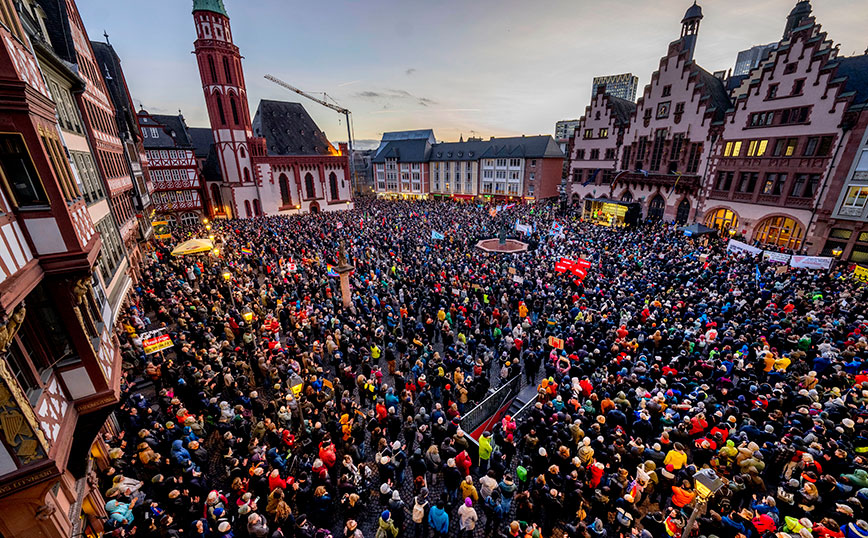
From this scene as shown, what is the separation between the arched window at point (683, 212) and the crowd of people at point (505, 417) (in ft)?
50.4

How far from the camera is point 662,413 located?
984cm

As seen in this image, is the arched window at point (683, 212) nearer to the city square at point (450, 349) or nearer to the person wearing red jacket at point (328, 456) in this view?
the city square at point (450, 349)

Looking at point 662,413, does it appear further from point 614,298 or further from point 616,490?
point 614,298

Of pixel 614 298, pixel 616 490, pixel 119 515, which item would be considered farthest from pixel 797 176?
pixel 119 515

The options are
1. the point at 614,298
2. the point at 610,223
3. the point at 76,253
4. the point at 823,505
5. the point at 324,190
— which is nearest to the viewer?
the point at 76,253

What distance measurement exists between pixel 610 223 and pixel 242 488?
4008 cm

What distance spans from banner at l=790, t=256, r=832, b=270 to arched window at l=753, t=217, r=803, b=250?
29.5 ft

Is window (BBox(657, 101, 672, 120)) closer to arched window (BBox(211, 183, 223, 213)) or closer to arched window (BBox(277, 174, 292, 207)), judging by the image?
arched window (BBox(277, 174, 292, 207))

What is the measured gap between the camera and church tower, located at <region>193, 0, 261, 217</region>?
4150cm

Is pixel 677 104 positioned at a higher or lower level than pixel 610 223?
higher

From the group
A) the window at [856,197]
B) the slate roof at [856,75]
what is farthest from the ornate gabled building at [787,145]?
the window at [856,197]

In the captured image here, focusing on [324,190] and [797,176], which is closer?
[797,176]

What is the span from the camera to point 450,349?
13.2 meters

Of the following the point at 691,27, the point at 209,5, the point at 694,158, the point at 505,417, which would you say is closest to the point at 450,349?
the point at 505,417
